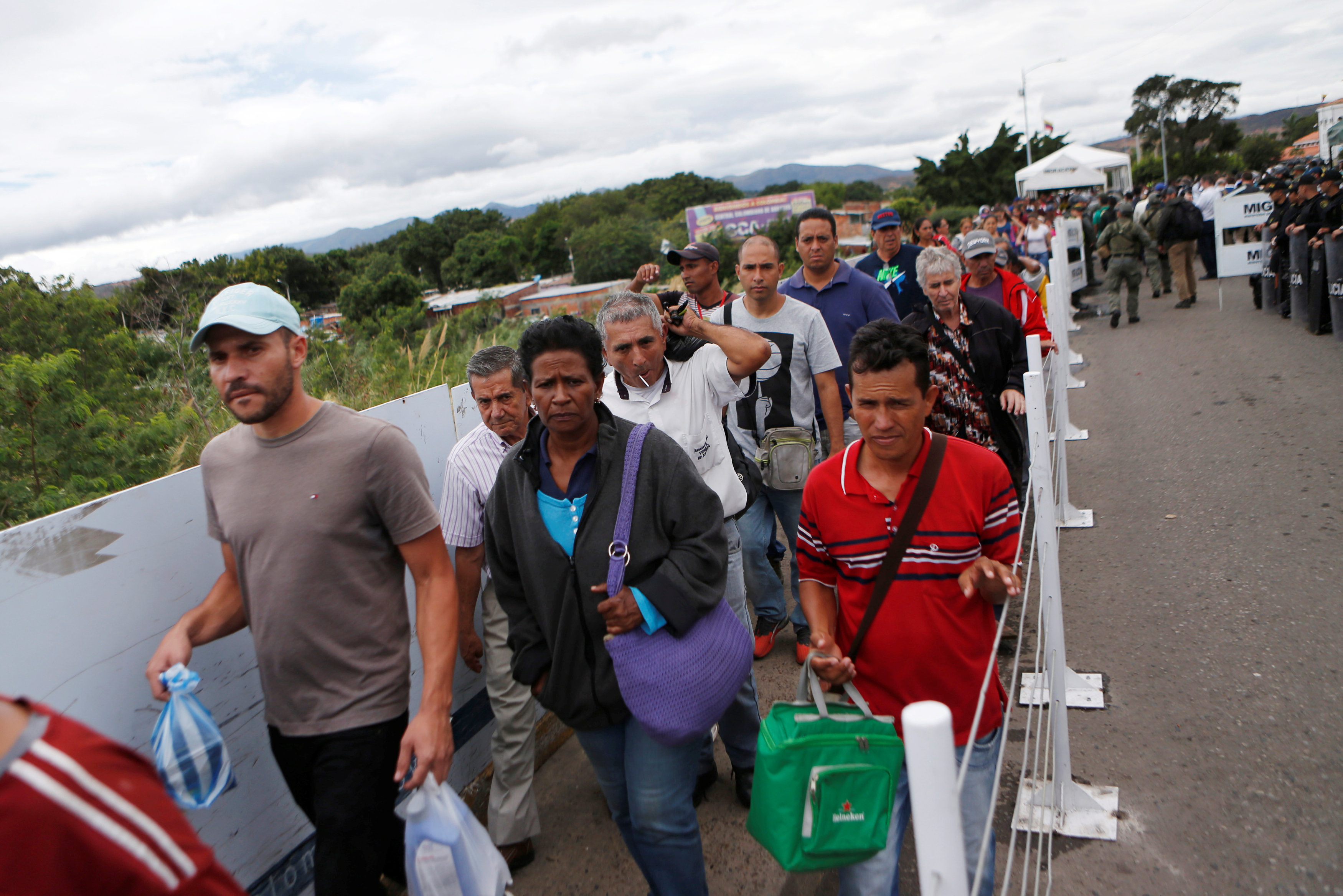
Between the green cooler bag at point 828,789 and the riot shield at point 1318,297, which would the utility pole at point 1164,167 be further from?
the green cooler bag at point 828,789

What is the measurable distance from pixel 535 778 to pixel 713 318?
2452 mm

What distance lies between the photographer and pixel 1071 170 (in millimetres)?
25328

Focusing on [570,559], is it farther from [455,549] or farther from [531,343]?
[455,549]

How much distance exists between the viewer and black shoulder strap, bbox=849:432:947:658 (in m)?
2.23

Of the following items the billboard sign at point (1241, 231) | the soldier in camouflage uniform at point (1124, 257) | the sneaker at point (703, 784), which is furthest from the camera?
the billboard sign at point (1241, 231)

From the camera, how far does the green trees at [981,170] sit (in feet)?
185

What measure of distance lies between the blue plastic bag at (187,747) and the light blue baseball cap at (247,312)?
0.86 m

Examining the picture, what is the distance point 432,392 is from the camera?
3.79 m

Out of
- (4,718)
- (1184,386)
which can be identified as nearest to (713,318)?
(4,718)

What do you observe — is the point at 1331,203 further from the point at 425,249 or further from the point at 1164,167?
the point at 425,249

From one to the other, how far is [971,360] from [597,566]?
289 centimetres

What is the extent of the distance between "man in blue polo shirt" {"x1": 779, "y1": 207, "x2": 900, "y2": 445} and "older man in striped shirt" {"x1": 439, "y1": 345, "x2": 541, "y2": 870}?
2124 mm

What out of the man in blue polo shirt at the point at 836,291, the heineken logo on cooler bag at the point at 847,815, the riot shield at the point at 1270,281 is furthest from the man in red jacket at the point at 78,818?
the riot shield at the point at 1270,281

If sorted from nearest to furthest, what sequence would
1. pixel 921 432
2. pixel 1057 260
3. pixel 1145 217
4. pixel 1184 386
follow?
pixel 921 432 → pixel 1057 260 → pixel 1184 386 → pixel 1145 217
